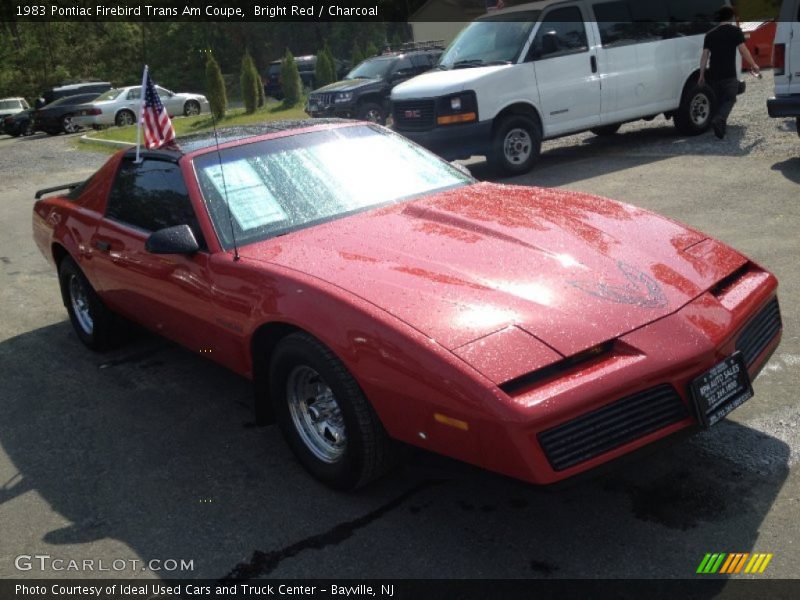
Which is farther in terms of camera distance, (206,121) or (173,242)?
(206,121)

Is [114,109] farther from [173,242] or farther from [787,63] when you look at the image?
[173,242]

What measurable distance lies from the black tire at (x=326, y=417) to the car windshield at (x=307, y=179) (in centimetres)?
78

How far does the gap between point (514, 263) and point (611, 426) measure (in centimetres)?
89

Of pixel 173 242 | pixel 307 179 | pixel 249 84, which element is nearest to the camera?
pixel 173 242

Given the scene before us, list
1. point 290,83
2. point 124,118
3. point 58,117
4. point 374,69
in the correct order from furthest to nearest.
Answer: point 290,83 → point 58,117 → point 124,118 → point 374,69

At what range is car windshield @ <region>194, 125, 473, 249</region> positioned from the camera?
4148 mm

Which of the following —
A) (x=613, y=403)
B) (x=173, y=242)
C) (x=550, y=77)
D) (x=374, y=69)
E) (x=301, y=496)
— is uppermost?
(x=374, y=69)

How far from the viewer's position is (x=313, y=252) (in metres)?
3.77

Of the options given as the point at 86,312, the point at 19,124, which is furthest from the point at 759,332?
the point at 19,124

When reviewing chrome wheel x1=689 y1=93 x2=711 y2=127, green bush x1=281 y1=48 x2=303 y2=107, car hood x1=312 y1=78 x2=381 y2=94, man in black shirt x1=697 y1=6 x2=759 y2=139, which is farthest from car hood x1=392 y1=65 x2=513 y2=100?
green bush x1=281 y1=48 x2=303 y2=107

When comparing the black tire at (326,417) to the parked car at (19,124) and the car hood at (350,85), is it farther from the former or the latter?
the parked car at (19,124)

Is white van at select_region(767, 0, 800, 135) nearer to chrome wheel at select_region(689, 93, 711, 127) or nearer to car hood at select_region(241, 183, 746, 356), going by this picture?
chrome wheel at select_region(689, 93, 711, 127)

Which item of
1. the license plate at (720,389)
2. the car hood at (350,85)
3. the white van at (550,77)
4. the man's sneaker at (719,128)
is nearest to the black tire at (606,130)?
the white van at (550,77)

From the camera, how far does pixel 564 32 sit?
10.9 metres
